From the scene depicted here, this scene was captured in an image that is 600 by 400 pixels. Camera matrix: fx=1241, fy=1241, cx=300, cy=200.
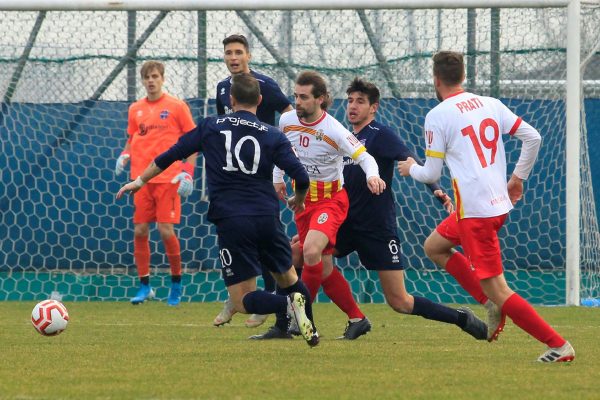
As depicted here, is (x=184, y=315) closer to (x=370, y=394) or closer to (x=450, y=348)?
(x=450, y=348)

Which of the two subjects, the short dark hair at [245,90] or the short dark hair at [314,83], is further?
the short dark hair at [314,83]

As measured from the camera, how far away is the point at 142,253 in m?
12.2

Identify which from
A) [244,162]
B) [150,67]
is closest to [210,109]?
[150,67]

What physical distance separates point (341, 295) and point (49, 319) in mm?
2032

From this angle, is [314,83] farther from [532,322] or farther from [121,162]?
[121,162]

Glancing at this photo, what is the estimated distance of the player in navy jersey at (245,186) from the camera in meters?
7.43

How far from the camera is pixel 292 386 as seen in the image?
5656 mm

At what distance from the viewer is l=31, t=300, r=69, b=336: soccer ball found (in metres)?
7.96

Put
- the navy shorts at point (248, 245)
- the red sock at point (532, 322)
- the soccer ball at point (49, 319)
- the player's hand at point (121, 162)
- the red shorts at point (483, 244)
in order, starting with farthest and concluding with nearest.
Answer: the player's hand at point (121, 162) → the soccer ball at point (49, 319) → the navy shorts at point (248, 245) → the red shorts at point (483, 244) → the red sock at point (532, 322)

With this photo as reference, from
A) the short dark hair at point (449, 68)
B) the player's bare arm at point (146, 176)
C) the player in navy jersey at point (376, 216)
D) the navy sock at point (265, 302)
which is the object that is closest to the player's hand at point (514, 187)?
the short dark hair at point (449, 68)

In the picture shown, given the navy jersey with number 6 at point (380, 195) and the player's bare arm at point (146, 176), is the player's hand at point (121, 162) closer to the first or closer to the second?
the navy jersey with number 6 at point (380, 195)

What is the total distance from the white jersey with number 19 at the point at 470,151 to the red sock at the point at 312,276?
1.72 metres

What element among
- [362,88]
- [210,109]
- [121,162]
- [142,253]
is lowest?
[142,253]

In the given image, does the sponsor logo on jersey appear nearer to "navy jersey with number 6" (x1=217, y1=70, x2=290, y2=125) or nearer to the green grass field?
the green grass field
